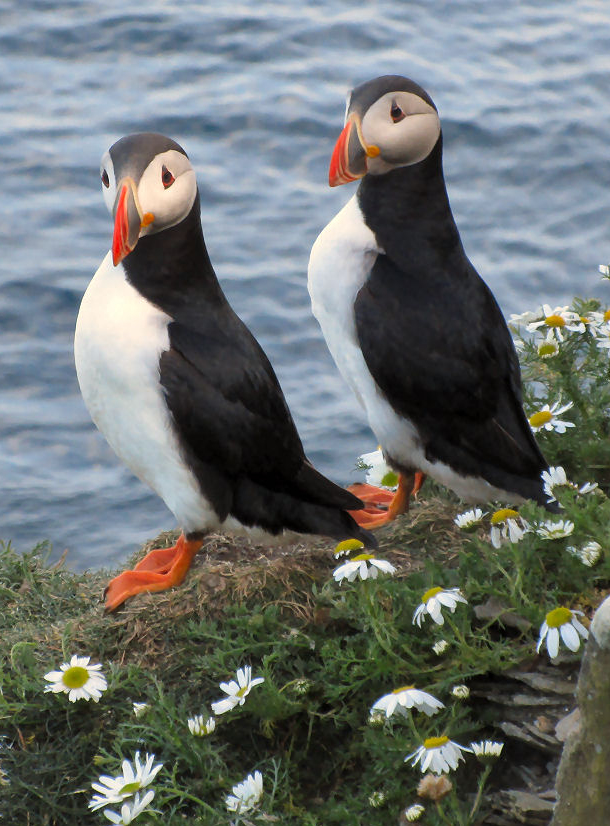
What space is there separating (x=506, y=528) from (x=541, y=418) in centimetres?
103

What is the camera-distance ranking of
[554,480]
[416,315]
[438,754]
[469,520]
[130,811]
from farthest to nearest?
[416,315], [469,520], [554,480], [130,811], [438,754]

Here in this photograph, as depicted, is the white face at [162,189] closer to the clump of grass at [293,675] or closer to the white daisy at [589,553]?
the clump of grass at [293,675]

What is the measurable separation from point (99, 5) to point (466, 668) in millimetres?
8504

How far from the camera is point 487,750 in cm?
330

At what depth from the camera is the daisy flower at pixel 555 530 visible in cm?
356

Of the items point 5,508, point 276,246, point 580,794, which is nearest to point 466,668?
point 580,794

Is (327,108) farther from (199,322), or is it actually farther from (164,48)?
(199,322)

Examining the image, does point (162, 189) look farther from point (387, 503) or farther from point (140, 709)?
point (387, 503)

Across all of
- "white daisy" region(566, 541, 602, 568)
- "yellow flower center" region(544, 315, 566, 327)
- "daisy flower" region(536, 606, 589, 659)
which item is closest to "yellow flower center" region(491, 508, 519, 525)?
"white daisy" region(566, 541, 602, 568)

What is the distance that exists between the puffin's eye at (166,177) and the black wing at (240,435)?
44cm

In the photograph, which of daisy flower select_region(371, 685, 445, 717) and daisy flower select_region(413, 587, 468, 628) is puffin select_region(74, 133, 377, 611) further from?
daisy flower select_region(371, 685, 445, 717)

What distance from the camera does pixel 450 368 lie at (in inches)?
172

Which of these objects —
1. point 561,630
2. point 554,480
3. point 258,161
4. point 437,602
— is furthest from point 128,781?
point 258,161

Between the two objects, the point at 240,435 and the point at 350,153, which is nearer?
the point at 240,435
